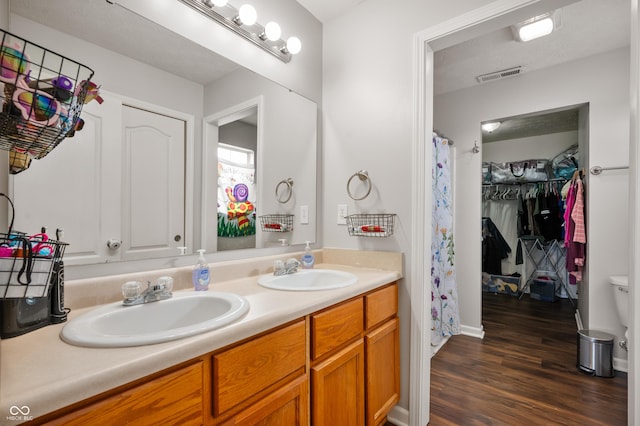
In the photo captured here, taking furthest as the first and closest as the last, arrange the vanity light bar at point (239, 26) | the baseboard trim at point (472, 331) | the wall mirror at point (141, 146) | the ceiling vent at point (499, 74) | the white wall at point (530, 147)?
the white wall at point (530, 147)
the baseboard trim at point (472, 331)
the ceiling vent at point (499, 74)
the vanity light bar at point (239, 26)
the wall mirror at point (141, 146)

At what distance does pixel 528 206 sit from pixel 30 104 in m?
5.27

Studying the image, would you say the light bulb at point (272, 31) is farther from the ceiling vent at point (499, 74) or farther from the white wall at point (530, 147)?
the white wall at point (530, 147)

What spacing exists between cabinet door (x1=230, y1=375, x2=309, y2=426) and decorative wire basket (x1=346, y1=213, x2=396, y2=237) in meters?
0.91

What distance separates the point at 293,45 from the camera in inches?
72.2

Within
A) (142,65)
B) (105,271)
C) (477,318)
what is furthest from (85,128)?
Answer: (477,318)

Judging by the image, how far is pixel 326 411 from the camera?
4.08 ft

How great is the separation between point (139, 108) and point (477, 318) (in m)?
3.23

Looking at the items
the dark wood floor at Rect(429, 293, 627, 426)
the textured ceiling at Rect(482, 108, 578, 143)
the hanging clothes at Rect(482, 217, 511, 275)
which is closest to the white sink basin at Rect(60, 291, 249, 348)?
the dark wood floor at Rect(429, 293, 627, 426)

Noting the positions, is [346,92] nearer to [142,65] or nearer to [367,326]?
[142,65]

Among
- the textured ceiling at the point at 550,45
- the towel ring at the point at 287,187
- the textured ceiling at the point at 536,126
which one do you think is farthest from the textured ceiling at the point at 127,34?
the textured ceiling at the point at 536,126

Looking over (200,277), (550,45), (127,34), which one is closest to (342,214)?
(200,277)

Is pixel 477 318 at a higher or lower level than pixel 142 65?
lower

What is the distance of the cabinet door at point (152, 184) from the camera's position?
1.22 metres

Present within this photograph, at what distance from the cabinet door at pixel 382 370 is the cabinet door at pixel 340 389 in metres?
0.07
